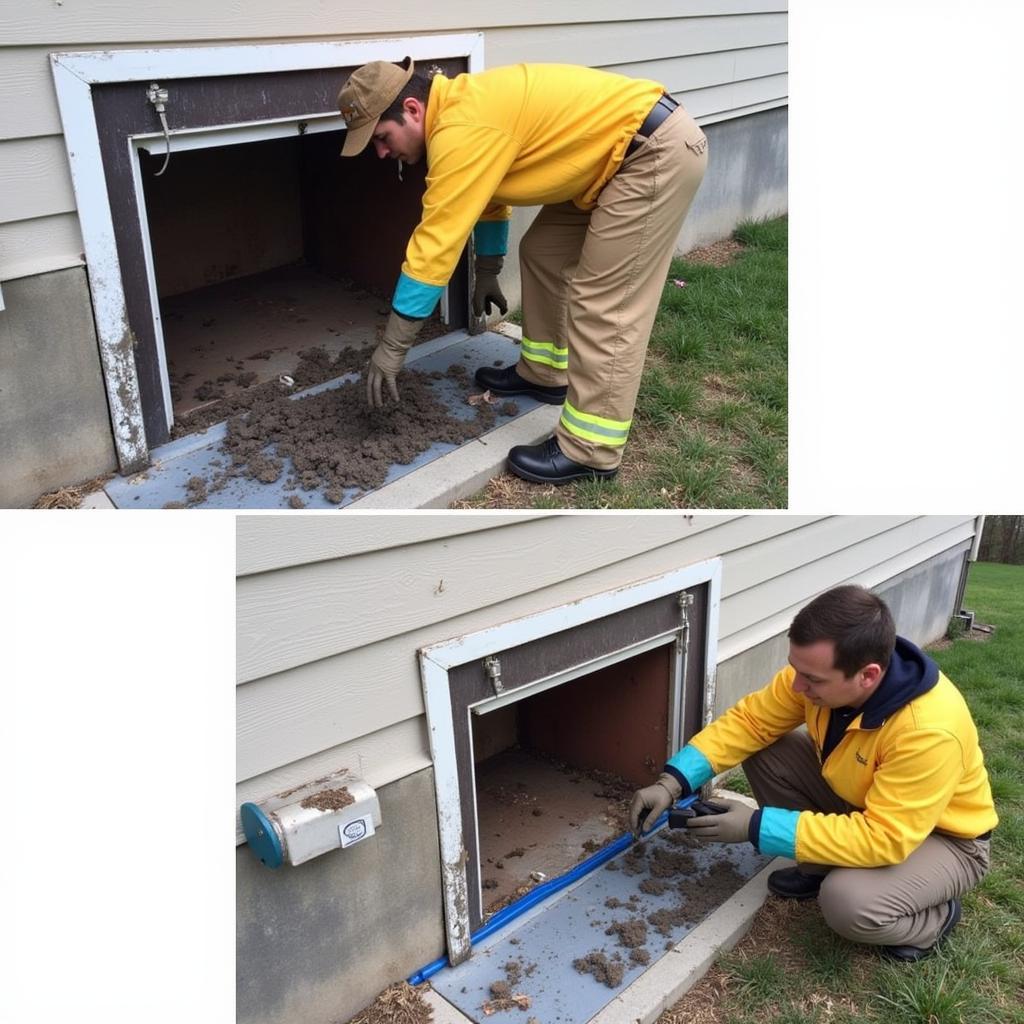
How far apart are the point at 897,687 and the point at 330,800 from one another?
1.60 meters

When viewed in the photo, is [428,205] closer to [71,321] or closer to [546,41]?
[71,321]

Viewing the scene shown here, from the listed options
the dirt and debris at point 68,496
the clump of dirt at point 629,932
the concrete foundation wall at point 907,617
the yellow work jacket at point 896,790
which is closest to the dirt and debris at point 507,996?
the clump of dirt at point 629,932

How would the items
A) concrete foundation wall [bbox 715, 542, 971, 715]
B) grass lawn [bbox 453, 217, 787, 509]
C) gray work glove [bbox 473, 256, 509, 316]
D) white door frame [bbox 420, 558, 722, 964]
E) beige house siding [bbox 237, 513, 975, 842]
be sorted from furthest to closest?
gray work glove [bbox 473, 256, 509, 316]
concrete foundation wall [bbox 715, 542, 971, 715]
grass lawn [bbox 453, 217, 787, 509]
white door frame [bbox 420, 558, 722, 964]
beige house siding [bbox 237, 513, 975, 842]

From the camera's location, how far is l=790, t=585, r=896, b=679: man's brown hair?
2.55 metres

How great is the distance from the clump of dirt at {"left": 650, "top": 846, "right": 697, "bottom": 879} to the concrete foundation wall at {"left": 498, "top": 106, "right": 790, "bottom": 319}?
13.6 feet

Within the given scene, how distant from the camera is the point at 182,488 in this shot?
10.5 feet

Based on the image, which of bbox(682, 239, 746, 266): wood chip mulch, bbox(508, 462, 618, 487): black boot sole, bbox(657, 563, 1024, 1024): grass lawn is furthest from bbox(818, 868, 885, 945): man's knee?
bbox(682, 239, 746, 266): wood chip mulch

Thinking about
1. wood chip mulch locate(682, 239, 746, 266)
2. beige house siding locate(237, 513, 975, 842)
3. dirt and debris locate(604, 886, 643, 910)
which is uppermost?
wood chip mulch locate(682, 239, 746, 266)

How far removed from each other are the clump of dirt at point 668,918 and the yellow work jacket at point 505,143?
209 cm

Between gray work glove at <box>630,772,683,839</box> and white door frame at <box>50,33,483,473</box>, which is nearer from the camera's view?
white door frame at <box>50,33,483,473</box>

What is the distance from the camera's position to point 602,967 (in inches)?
105

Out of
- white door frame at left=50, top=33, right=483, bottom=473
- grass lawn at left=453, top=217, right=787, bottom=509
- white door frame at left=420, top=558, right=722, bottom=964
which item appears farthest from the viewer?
grass lawn at left=453, top=217, right=787, bottom=509

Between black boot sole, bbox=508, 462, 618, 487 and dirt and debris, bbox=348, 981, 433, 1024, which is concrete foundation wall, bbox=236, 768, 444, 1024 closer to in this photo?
dirt and debris, bbox=348, 981, 433, 1024

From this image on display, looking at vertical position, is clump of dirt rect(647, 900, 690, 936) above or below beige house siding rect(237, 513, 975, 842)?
below
